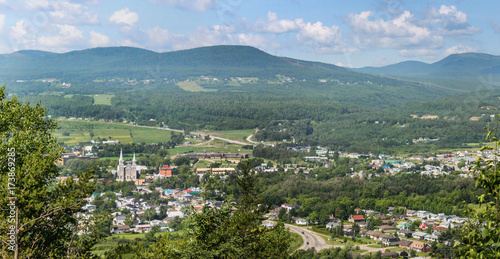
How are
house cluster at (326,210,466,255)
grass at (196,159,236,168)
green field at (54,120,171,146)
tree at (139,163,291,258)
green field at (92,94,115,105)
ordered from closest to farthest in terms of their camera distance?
tree at (139,163,291,258), house cluster at (326,210,466,255), grass at (196,159,236,168), green field at (54,120,171,146), green field at (92,94,115,105)

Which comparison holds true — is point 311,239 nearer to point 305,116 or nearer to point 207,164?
point 207,164

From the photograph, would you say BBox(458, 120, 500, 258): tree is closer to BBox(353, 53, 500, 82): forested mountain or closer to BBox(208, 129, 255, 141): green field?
BBox(208, 129, 255, 141): green field

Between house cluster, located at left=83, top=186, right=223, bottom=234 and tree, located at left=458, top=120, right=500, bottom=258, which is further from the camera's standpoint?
house cluster, located at left=83, top=186, right=223, bottom=234

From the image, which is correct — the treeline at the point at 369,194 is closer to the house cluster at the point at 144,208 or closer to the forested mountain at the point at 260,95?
the house cluster at the point at 144,208

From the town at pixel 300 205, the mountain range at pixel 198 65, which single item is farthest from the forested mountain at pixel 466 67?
the town at pixel 300 205

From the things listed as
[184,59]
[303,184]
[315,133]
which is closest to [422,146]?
[315,133]

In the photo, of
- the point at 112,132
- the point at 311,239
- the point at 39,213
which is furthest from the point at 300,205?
the point at 112,132

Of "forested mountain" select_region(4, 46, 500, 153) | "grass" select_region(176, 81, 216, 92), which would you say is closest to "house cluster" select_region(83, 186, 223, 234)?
"forested mountain" select_region(4, 46, 500, 153)
